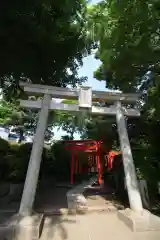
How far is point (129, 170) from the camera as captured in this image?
659cm

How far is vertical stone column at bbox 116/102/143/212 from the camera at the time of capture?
6116mm

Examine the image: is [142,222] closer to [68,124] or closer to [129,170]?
[129,170]

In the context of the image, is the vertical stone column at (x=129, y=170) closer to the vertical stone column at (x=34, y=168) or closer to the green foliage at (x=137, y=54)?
the green foliage at (x=137, y=54)

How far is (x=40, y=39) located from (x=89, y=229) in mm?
5402

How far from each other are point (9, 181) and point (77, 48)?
6190 mm

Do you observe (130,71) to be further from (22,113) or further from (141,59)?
(22,113)

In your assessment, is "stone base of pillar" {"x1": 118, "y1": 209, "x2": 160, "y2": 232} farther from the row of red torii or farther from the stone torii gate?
the row of red torii

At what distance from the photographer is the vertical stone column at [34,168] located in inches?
228

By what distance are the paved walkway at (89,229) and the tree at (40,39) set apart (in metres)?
4.61

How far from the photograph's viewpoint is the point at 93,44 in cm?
981

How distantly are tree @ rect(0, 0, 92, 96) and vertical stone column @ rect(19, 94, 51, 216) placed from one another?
1.37 metres

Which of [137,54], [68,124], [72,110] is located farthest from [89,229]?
[68,124]

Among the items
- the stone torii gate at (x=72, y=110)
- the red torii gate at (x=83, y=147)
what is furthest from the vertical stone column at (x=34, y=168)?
the red torii gate at (x=83, y=147)

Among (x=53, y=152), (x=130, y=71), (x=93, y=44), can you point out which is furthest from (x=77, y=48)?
(x=53, y=152)
